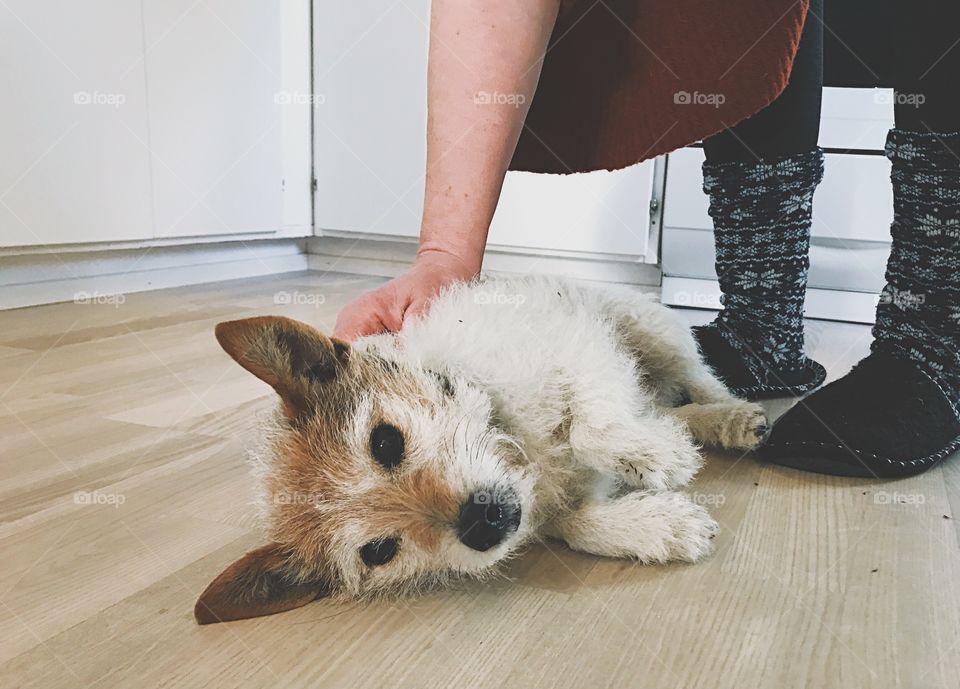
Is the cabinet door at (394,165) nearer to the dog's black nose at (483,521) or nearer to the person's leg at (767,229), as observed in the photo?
the person's leg at (767,229)

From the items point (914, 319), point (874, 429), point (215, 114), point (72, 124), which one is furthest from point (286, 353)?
point (215, 114)

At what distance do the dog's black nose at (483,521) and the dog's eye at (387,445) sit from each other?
0.34ft

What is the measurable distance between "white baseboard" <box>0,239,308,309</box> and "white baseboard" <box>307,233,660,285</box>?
191 mm

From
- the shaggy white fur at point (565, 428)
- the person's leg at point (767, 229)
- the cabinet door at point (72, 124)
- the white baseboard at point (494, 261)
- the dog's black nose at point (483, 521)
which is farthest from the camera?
the white baseboard at point (494, 261)

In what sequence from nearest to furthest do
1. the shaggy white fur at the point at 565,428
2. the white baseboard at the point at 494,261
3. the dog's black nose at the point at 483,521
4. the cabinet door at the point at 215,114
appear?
the dog's black nose at the point at 483,521
the shaggy white fur at the point at 565,428
the cabinet door at the point at 215,114
the white baseboard at the point at 494,261

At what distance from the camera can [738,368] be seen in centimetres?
173

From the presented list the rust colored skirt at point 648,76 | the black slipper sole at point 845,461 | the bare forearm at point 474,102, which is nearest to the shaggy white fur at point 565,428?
the bare forearm at point 474,102

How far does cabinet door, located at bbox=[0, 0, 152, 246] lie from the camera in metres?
2.52

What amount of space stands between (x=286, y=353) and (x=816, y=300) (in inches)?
107

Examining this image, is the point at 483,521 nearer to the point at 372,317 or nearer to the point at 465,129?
the point at 372,317

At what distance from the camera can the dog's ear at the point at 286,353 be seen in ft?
2.80

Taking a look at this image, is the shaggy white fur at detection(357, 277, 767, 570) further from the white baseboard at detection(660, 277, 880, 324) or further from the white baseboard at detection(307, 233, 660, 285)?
the white baseboard at detection(307, 233, 660, 285)

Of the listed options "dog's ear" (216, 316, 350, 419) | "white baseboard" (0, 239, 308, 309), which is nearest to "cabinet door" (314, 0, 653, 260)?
"white baseboard" (0, 239, 308, 309)

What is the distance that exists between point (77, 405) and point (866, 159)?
108 inches
